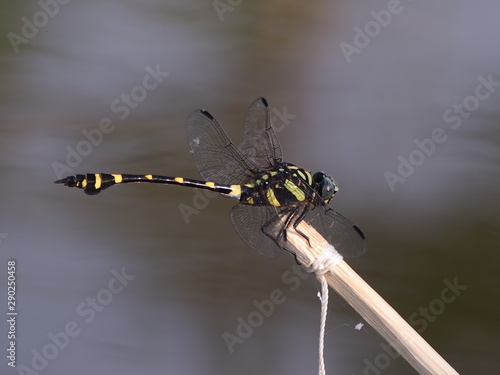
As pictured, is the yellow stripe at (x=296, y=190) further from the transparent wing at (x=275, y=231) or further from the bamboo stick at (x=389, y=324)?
the bamboo stick at (x=389, y=324)

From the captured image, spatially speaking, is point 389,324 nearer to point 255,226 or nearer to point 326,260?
point 326,260

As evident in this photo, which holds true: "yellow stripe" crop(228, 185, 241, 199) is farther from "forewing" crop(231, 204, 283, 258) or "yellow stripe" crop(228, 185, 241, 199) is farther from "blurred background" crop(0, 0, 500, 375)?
"blurred background" crop(0, 0, 500, 375)

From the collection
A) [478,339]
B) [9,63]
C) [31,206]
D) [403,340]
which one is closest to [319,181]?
[403,340]

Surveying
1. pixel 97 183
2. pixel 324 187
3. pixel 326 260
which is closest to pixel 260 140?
pixel 324 187

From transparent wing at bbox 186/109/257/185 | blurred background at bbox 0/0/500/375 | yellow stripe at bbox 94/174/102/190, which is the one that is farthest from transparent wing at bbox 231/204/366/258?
blurred background at bbox 0/0/500/375

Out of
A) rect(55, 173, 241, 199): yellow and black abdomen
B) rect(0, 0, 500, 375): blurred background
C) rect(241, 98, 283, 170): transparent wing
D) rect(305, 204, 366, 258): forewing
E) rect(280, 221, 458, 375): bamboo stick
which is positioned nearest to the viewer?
rect(280, 221, 458, 375): bamboo stick

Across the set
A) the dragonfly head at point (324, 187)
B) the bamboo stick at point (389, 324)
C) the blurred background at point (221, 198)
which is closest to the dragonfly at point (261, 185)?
the dragonfly head at point (324, 187)

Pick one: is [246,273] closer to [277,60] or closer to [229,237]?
[229,237]
